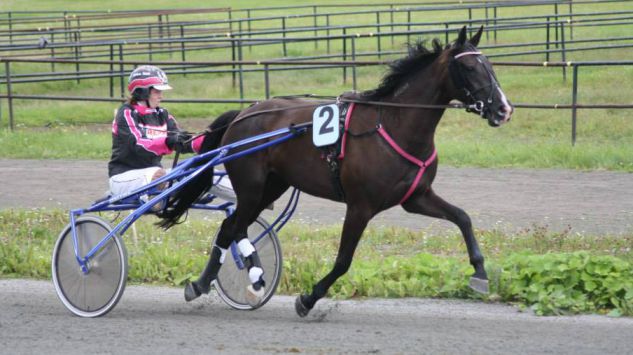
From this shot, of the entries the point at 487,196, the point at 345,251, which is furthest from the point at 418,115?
the point at 487,196

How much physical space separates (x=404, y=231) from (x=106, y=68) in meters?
16.0

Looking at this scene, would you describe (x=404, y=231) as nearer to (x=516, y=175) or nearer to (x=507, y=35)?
(x=516, y=175)

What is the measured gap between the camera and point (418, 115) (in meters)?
6.31

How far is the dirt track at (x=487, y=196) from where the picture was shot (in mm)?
10023

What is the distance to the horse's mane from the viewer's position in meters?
6.49

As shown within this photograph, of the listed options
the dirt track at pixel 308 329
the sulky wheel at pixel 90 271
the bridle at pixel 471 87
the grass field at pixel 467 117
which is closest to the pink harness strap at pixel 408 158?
the bridle at pixel 471 87

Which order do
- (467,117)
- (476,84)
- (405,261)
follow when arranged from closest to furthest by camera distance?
(476,84) → (405,261) → (467,117)

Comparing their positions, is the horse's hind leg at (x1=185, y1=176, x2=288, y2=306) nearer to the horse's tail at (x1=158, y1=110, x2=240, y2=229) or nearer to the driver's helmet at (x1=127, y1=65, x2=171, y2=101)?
the horse's tail at (x1=158, y1=110, x2=240, y2=229)

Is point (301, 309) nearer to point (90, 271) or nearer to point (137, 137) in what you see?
point (90, 271)

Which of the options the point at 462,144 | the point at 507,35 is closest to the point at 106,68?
the point at 507,35

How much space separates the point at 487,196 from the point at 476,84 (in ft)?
17.6

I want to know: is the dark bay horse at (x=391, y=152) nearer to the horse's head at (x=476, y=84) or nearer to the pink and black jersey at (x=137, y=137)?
the horse's head at (x=476, y=84)

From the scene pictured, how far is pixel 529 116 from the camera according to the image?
A: 53.3ft

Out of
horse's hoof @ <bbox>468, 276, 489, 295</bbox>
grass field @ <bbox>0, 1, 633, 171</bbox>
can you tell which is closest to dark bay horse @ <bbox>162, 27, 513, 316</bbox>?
→ horse's hoof @ <bbox>468, 276, 489, 295</bbox>
